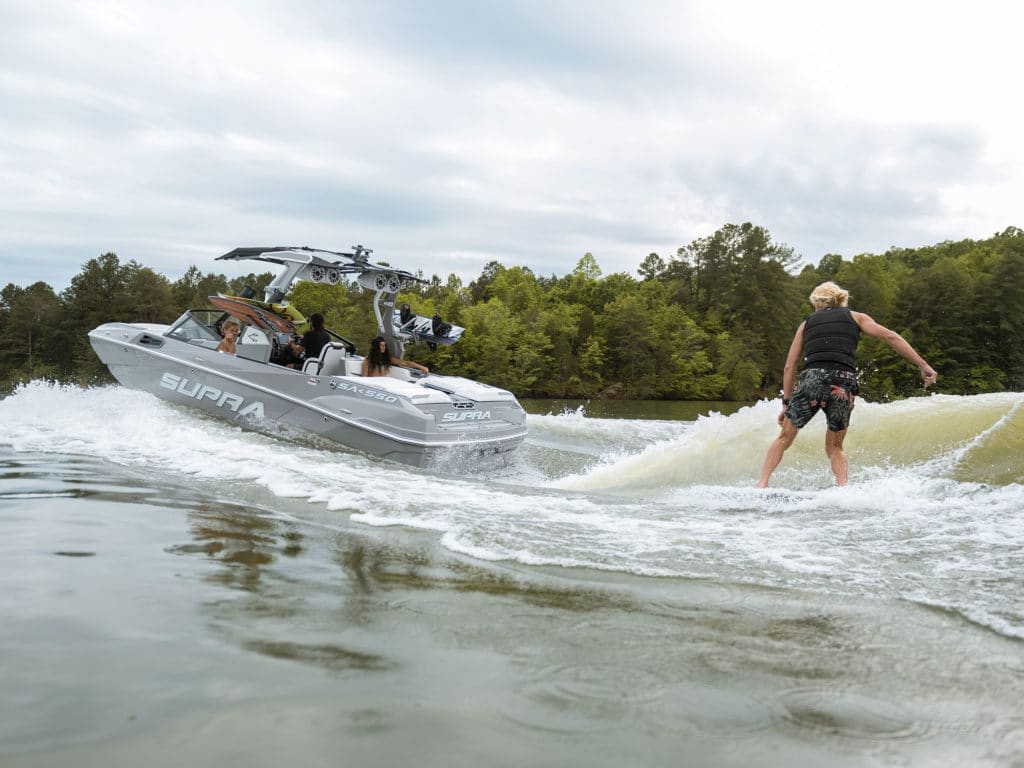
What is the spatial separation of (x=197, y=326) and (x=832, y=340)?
848 centimetres

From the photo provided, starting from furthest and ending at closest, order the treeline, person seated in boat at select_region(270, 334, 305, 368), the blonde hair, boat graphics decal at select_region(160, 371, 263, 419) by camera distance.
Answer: the treeline → person seated in boat at select_region(270, 334, 305, 368) → boat graphics decal at select_region(160, 371, 263, 419) → the blonde hair

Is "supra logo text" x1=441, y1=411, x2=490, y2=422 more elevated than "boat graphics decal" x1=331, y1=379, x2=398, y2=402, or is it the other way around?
"boat graphics decal" x1=331, y1=379, x2=398, y2=402

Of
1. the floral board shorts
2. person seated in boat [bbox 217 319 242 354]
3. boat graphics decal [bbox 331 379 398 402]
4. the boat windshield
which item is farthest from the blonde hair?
the boat windshield

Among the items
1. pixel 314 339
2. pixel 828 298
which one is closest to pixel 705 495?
pixel 828 298

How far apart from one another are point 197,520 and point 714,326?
7453cm

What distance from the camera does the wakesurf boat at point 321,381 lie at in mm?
9570

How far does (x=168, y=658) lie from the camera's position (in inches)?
92.7

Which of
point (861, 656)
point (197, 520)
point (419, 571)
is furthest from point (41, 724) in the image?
point (197, 520)

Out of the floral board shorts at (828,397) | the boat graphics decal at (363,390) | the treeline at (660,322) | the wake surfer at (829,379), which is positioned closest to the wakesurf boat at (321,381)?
→ the boat graphics decal at (363,390)

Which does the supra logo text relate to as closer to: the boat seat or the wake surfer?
the boat seat

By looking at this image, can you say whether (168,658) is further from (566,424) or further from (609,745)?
(566,424)

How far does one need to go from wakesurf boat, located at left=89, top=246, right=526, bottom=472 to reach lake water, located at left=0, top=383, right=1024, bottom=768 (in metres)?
3.28

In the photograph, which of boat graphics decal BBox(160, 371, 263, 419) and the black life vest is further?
boat graphics decal BBox(160, 371, 263, 419)

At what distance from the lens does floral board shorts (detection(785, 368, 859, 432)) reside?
655 centimetres
